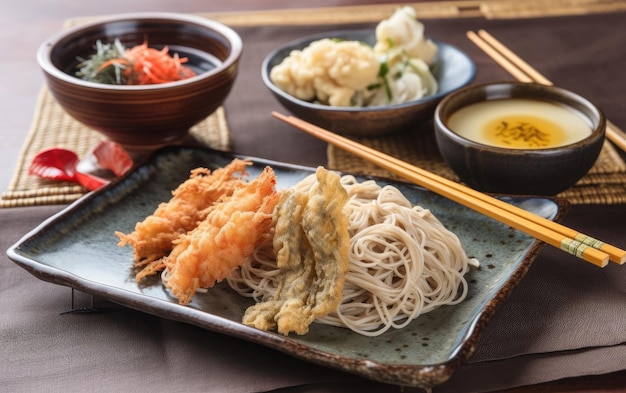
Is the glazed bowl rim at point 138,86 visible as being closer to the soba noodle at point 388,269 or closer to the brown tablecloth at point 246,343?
the brown tablecloth at point 246,343

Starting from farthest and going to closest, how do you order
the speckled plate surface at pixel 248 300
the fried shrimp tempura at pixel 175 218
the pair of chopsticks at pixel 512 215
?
the fried shrimp tempura at pixel 175 218
the pair of chopsticks at pixel 512 215
the speckled plate surface at pixel 248 300

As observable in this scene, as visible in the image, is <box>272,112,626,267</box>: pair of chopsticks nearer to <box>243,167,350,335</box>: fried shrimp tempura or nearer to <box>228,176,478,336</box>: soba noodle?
<box>228,176,478,336</box>: soba noodle

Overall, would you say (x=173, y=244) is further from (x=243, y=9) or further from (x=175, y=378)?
(x=243, y=9)

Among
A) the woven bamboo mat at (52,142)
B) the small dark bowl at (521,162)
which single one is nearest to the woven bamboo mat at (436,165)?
the small dark bowl at (521,162)

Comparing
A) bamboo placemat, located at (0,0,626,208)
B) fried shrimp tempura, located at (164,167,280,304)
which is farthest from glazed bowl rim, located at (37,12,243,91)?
fried shrimp tempura, located at (164,167,280,304)

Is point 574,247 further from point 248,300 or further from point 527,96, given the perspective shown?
point 527,96

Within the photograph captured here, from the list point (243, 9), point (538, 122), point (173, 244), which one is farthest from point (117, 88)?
point (243, 9)

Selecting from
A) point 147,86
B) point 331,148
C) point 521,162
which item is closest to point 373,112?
point 331,148
